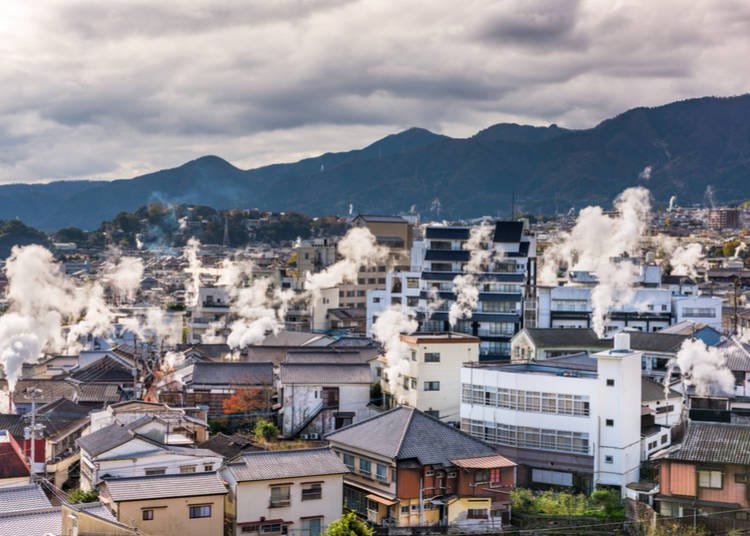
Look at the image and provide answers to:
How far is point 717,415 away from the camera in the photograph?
979 inches

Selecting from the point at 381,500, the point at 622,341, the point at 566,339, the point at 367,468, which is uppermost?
the point at 622,341

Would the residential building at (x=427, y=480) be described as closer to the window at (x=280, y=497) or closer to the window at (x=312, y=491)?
the window at (x=312, y=491)

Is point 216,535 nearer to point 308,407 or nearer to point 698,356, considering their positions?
point 308,407

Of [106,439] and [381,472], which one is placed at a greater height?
[106,439]

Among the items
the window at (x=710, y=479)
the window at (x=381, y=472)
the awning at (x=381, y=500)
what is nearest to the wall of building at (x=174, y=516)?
the awning at (x=381, y=500)

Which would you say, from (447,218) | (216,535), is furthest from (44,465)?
(447,218)

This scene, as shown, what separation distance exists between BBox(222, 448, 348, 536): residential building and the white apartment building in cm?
658

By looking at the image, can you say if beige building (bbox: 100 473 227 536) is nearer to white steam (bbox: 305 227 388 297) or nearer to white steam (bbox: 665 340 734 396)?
white steam (bbox: 665 340 734 396)

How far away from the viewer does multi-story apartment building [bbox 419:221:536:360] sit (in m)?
42.2

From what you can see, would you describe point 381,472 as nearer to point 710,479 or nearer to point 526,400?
point 526,400

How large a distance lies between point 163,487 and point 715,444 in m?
12.7

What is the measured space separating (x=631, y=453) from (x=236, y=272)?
156 feet

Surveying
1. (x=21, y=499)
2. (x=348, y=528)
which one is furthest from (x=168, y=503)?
(x=348, y=528)

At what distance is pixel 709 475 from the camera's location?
2022cm
